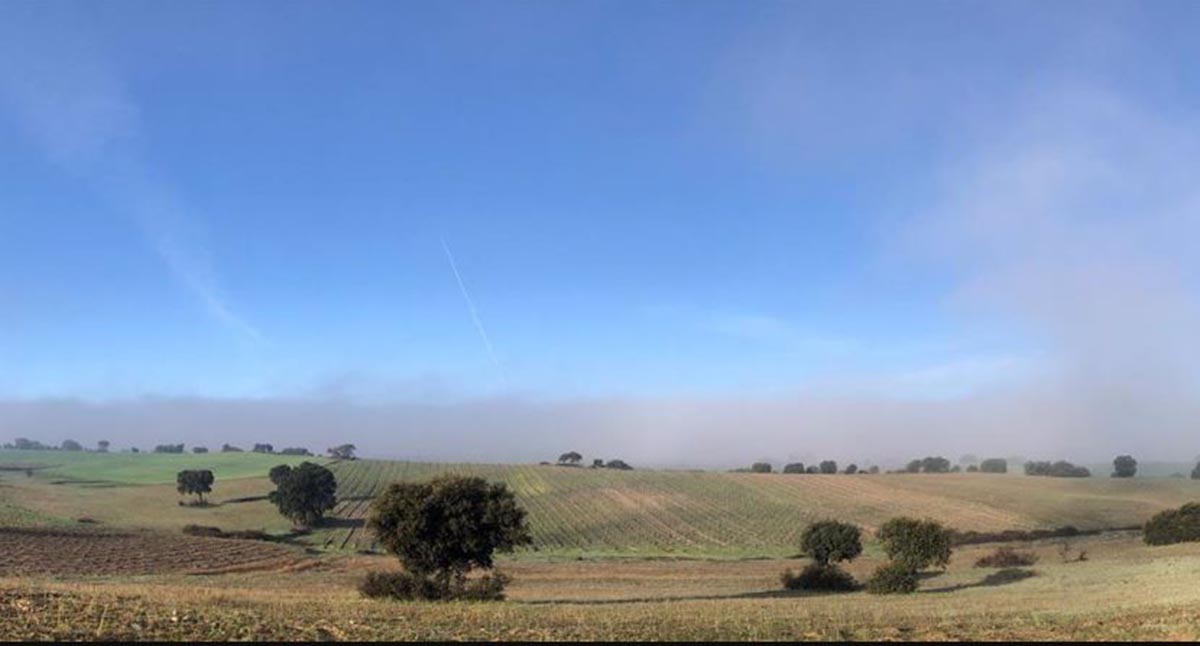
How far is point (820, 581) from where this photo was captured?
56.4 metres

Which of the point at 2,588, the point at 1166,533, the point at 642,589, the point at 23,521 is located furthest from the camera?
the point at 23,521

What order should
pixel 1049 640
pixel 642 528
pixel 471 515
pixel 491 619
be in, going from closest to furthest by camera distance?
pixel 1049 640, pixel 491 619, pixel 471 515, pixel 642 528

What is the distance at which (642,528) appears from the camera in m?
108

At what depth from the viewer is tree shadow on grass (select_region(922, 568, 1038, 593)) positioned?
52.3 meters

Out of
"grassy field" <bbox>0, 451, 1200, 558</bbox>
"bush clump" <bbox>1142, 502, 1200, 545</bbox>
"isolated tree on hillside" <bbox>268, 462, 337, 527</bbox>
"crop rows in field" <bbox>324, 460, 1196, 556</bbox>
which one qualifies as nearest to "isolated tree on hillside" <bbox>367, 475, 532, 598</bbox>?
"grassy field" <bbox>0, 451, 1200, 558</bbox>

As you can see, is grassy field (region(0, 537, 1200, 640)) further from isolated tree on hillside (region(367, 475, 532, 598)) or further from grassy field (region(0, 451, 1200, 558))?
grassy field (region(0, 451, 1200, 558))

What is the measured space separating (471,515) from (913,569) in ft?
98.3

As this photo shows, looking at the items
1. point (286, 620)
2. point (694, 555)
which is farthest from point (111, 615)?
point (694, 555)

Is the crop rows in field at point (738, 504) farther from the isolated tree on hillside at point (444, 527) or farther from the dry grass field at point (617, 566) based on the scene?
the isolated tree on hillside at point (444, 527)

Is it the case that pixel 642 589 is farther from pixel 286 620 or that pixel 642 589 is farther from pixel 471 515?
pixel 286 620

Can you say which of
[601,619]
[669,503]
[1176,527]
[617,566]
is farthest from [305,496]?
[1176,527]

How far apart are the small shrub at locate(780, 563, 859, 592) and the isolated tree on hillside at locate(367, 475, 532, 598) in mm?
22296

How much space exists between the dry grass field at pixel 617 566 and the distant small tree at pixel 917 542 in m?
1.85

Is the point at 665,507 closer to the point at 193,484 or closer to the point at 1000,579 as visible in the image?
the point at 1000,579
